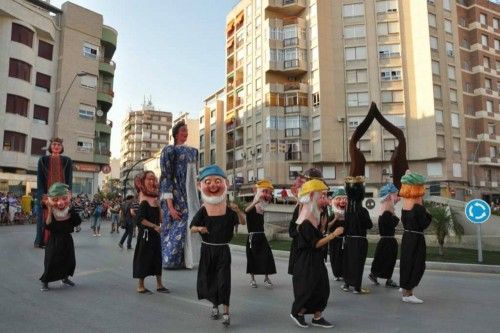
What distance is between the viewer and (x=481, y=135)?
53750 mm

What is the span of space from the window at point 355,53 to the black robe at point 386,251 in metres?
45.6

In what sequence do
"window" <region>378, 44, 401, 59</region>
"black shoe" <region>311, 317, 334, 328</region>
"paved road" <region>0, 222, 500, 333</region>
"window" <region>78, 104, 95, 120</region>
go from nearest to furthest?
"paved road" <region>0, 222, 500, 333</region>, "black shoe" <region>311, 317, 334, 328</region>, "window" <region>78, 104, 95, 120</region>, "window" <region>378, 44, 401, 59</region>

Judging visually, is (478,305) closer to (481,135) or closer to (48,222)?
(48,222)

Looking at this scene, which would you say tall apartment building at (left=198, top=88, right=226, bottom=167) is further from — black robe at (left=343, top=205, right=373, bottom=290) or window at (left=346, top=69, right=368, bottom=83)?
black robe at (left=343, top=205, right=373, bottom=290)

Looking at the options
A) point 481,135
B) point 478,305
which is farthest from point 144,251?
point 481,135

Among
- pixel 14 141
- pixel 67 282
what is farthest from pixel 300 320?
pixel 14 141

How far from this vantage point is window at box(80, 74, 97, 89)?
48.1 m

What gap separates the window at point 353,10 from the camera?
171 ft

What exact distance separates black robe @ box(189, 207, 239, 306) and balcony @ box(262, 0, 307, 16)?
51856mm

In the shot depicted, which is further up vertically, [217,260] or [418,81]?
[418,81]

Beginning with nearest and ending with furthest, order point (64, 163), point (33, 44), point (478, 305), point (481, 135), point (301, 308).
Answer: point (301, 308)
point (478, 305)
point (64, 163)
point (33, 44)
point (481, 135)

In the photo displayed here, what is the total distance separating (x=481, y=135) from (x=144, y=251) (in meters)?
54.7

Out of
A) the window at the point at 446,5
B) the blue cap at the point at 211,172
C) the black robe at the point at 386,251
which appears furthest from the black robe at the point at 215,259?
the window at the point at 446,5

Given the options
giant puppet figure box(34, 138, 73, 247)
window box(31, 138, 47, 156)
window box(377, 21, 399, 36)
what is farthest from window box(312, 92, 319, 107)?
giant puppet figure box(34, 138, 73, 247)
